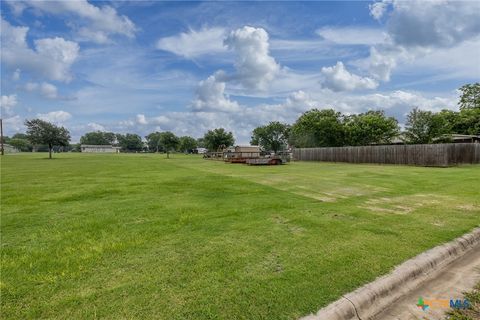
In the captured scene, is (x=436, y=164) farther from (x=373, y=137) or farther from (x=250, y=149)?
(x=250, y=149)

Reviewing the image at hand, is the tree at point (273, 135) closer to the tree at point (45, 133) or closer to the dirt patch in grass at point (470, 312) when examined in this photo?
the tree at point (45, 133)

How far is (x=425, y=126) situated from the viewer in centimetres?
2950

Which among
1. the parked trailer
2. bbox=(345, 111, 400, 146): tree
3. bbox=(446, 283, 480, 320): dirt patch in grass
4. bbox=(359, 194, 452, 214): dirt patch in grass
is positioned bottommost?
bbox=(446, 283, 480, 320): dirt patch in grass

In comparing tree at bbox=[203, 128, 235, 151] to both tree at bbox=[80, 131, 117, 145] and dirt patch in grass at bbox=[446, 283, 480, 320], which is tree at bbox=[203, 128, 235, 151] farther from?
tree at bbox=[80, 131, 117, 145]

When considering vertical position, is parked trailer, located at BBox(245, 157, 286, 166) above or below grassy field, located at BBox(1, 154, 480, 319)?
above

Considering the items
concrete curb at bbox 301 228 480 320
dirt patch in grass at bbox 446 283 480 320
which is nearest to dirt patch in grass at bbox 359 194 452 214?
concrete curb at bbox 301 228 480 320

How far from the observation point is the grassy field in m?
2.51

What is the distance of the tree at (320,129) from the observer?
44031mm

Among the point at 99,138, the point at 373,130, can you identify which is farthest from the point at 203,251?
→ the point at 99,138

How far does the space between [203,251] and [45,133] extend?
43860mm

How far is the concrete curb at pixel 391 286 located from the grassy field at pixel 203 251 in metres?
0.10

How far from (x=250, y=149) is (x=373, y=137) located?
17.1 metres

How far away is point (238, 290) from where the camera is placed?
269cm

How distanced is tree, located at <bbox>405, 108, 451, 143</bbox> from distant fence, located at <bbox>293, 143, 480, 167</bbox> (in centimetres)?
833
